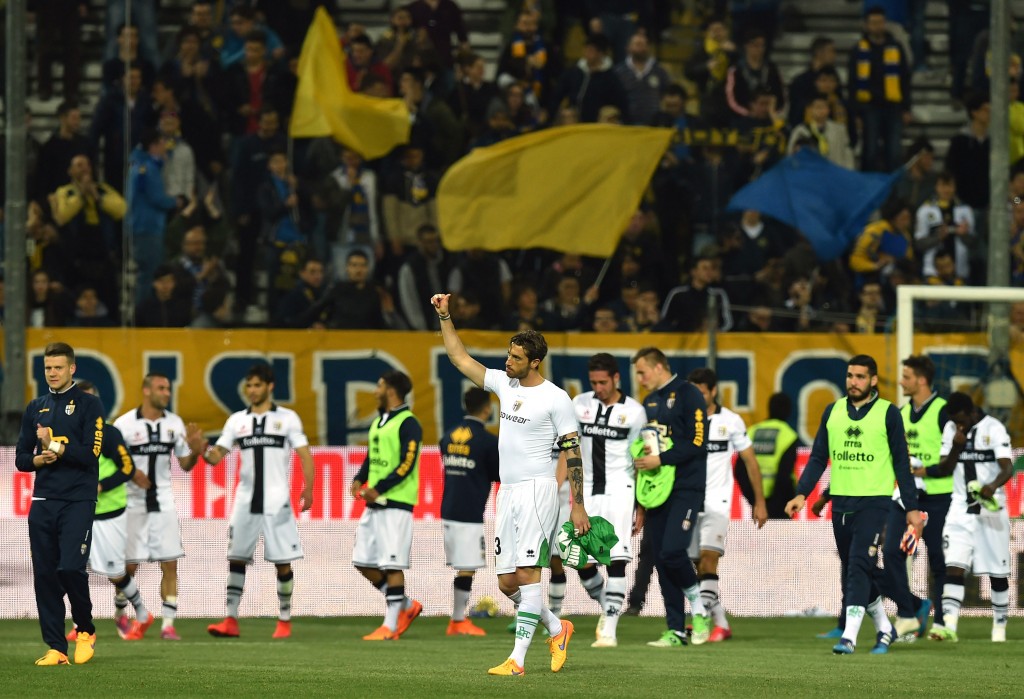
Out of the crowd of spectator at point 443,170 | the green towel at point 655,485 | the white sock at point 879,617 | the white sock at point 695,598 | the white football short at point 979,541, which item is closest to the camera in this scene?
the white sock at point 879,617

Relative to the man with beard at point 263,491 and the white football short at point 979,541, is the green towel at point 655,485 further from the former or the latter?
the man with beard at point 263,491

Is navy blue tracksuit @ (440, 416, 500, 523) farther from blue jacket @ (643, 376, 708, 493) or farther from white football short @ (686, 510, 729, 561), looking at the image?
blue jacket @ (643, 376, 708, 493)

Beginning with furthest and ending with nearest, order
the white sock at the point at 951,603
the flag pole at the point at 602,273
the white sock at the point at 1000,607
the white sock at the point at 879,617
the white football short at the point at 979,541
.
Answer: the flag pole at the point at 602,273 < the white football short at the point at 979,541 < the white sock at the point at 951,603 < the white sock at the point at 1000,607 < the white sock at the point at 879,617

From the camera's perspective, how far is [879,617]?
13.6m

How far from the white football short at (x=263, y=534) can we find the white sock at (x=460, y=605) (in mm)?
1377

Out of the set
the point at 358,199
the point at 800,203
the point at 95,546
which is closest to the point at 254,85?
the point at 358,199

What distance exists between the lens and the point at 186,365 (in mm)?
18500

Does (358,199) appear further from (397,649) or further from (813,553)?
(397,649)

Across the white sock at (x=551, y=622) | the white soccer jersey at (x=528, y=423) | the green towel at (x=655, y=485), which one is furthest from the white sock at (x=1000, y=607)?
the white soccer jersey at (x=528, y=423)

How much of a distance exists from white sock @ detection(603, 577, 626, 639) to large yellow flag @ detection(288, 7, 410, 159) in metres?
8.77

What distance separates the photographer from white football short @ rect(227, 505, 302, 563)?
16.1 m

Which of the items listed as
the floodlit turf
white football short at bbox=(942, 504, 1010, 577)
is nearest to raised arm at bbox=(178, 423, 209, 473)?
the floodlit turf

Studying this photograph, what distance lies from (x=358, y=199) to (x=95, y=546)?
6.88m

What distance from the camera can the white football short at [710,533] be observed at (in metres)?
15.8
